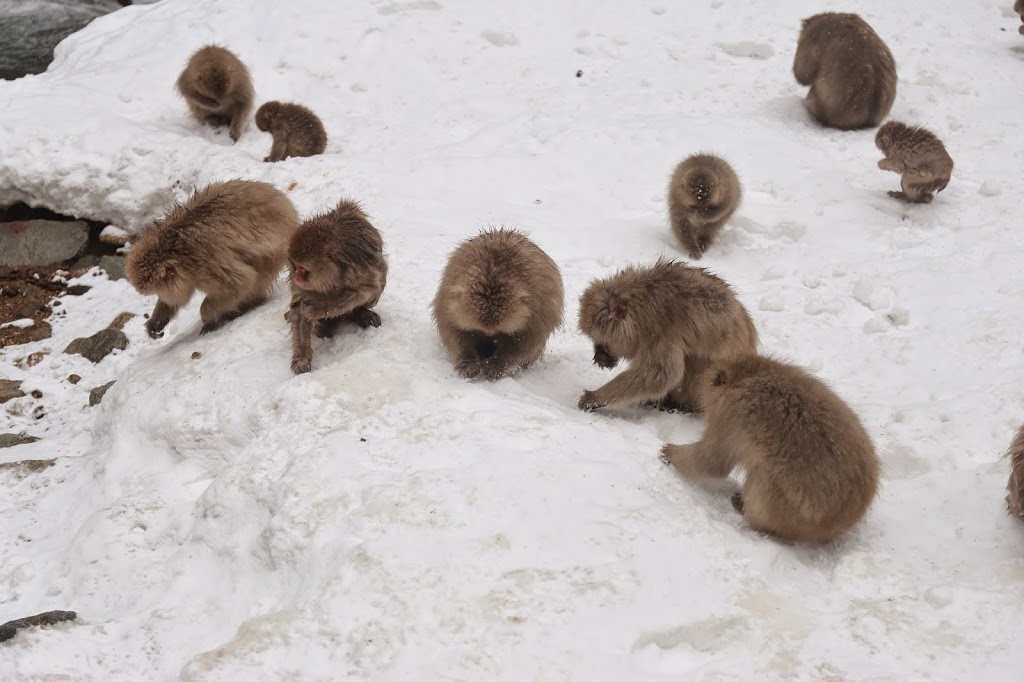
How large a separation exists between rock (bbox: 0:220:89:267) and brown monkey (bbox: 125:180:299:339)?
3.69 m

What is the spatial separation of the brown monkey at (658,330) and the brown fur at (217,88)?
659cm

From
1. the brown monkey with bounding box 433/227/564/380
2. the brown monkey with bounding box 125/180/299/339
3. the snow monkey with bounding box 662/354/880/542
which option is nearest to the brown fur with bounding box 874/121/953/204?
the brown monkey with bounding box 433/227/564/380

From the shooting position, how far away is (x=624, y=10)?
1259 cm

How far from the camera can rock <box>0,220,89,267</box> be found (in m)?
9.83

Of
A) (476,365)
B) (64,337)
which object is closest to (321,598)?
(476,365)

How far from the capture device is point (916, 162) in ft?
28.8

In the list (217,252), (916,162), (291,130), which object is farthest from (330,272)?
(916,162)

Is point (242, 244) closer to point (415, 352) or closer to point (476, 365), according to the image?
point (415, 352)

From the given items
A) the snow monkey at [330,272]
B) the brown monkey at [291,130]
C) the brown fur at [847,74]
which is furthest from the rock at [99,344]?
the brown fur at [847,74]

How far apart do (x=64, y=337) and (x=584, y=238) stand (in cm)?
546

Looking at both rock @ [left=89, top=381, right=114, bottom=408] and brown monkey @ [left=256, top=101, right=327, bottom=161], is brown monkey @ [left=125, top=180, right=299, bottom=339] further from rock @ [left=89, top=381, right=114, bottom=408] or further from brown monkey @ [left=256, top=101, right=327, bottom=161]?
→ brown monkey @ [left=256, top=101, right=327, bottom=161]

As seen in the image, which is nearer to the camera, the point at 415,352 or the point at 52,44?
the point at 415,352

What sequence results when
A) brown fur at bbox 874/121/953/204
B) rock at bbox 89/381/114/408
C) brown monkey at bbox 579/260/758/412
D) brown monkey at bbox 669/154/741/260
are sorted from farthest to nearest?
1. brown fur at bbox 874/121/953/204
2. brown monkey at bbox 669/154/741/260
3. rock at bbox 89/381/114/408
4. brown monkey at bbox 579/260/758/412

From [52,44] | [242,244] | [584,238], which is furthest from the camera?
[52,44]
